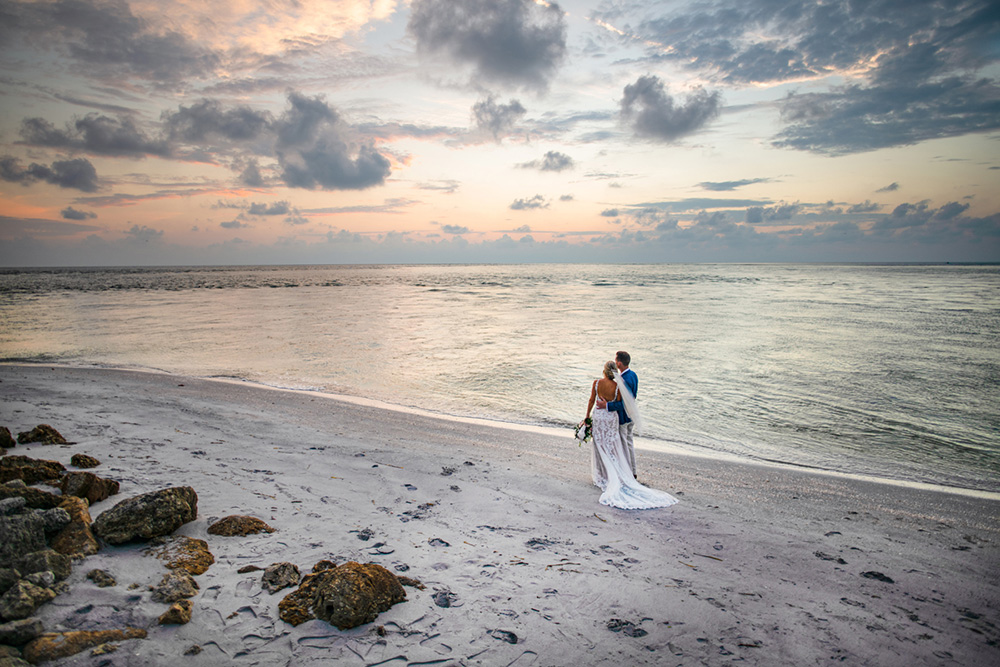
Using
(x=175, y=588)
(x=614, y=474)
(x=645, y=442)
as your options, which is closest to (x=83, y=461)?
(x=175, y=588)

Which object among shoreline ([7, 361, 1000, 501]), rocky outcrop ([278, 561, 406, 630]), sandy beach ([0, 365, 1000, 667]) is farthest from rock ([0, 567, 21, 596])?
shoreline ([7, 361, 1000, 501])

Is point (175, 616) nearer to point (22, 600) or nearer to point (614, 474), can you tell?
point (22, 600)

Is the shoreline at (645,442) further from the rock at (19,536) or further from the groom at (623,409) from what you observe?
the rock at (19,536)

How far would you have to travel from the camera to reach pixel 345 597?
395cm

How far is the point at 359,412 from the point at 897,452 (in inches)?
465

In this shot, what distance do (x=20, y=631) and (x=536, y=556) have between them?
435 cm

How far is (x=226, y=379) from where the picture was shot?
48.5 ft

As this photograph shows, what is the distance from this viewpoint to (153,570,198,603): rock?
405 centimetres

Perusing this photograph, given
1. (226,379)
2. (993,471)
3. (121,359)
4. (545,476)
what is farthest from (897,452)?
(121,359)

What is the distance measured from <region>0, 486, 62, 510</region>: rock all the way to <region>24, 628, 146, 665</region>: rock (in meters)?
2.05

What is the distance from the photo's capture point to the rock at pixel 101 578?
4.11 metres

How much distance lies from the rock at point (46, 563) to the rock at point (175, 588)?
799 mm

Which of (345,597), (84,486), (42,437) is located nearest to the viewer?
(345,597)

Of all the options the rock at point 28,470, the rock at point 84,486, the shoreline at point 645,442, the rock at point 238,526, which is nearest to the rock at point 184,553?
the rock at point 238,526
